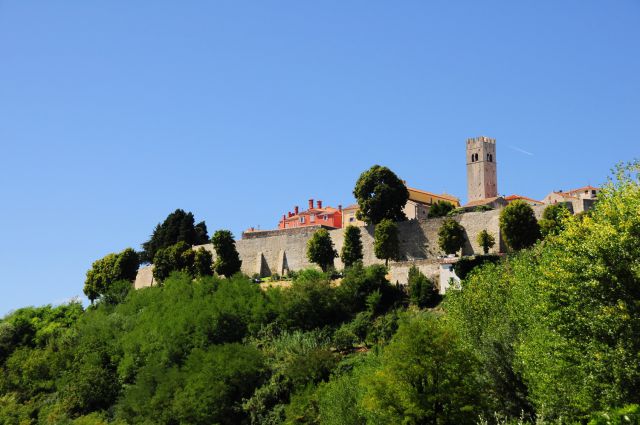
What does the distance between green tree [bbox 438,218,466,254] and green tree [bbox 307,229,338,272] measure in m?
8.20

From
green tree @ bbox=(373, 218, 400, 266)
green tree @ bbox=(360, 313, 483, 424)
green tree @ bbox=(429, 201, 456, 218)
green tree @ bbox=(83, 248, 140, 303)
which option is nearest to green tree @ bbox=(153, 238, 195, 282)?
green tree @ bbox=(83, 248, 140, 303)

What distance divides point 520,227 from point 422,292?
7.60 m

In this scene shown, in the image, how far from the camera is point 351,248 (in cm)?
6166

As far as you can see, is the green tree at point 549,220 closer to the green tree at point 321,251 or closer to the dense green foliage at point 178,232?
the green tree at point 321,251

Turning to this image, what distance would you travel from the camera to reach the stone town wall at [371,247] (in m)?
55.6

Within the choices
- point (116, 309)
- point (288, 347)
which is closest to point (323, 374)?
point (288, 347)

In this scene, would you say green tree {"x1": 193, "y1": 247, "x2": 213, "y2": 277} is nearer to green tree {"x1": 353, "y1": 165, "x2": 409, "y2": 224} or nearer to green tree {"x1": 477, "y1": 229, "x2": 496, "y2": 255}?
green tree {"x1": 353, "y1": 165, "x2": 409, "y2": 224}

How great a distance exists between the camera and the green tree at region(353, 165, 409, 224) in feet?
210

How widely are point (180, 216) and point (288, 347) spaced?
116 ft

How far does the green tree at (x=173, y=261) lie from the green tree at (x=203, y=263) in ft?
2.14

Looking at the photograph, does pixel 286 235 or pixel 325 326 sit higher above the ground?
pixel 286 235

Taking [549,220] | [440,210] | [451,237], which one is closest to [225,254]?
[440,210]

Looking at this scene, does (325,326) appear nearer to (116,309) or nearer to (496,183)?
(116,309)

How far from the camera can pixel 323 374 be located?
43.2 metres
